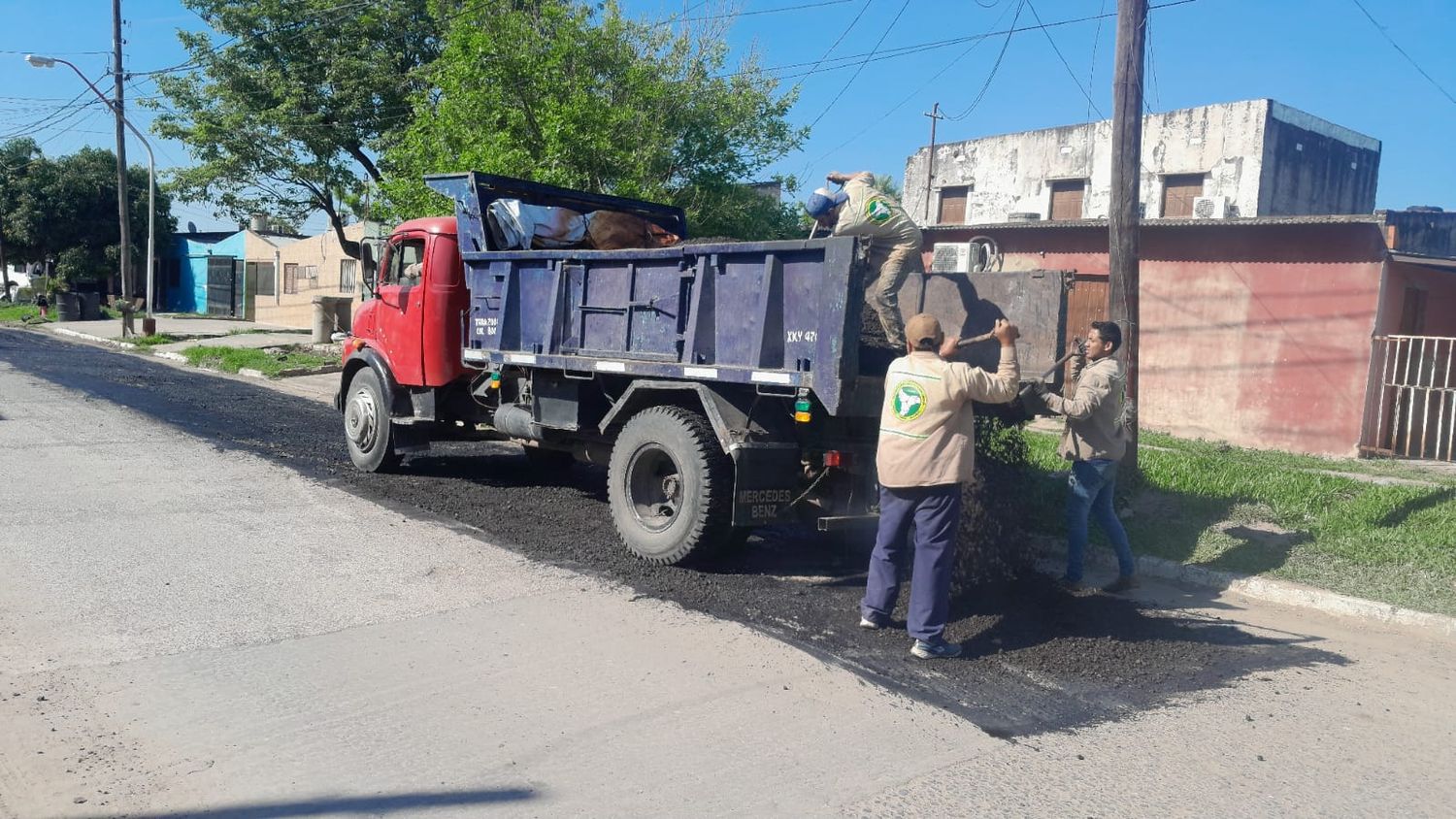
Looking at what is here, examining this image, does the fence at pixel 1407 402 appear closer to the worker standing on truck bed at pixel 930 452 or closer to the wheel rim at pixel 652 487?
the worker standing on truck bed at pixel 930 452

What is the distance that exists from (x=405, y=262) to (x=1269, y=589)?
7.33 meters

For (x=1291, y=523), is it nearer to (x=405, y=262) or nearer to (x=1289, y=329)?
(x=1289, y=329)

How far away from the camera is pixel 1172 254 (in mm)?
13812

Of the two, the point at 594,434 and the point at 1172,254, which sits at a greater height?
the point at 1172,254

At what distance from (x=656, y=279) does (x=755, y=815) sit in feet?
13.8

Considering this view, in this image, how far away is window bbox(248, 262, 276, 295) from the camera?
3547cm

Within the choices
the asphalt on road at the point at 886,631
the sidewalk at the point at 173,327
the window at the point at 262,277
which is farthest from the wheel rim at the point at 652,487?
the window at the point at 262,277

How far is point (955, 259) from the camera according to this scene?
24.9 feet

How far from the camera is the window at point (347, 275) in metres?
29.4

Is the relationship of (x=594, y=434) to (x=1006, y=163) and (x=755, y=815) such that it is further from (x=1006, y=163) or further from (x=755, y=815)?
(x=1006, y=163)

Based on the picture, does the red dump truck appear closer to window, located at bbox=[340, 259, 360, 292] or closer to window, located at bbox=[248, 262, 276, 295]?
window, located at bbox=[340, 259, 360, 292]

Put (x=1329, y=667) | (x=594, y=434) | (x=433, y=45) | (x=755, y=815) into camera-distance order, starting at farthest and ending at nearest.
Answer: (x=433, y=45) → (x=594, y=434) → (x=1329, y=667) → (x=755, y=815)

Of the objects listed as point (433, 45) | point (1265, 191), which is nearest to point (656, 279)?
point (433, 45)

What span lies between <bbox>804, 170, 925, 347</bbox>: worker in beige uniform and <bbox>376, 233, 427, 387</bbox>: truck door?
4384mm
